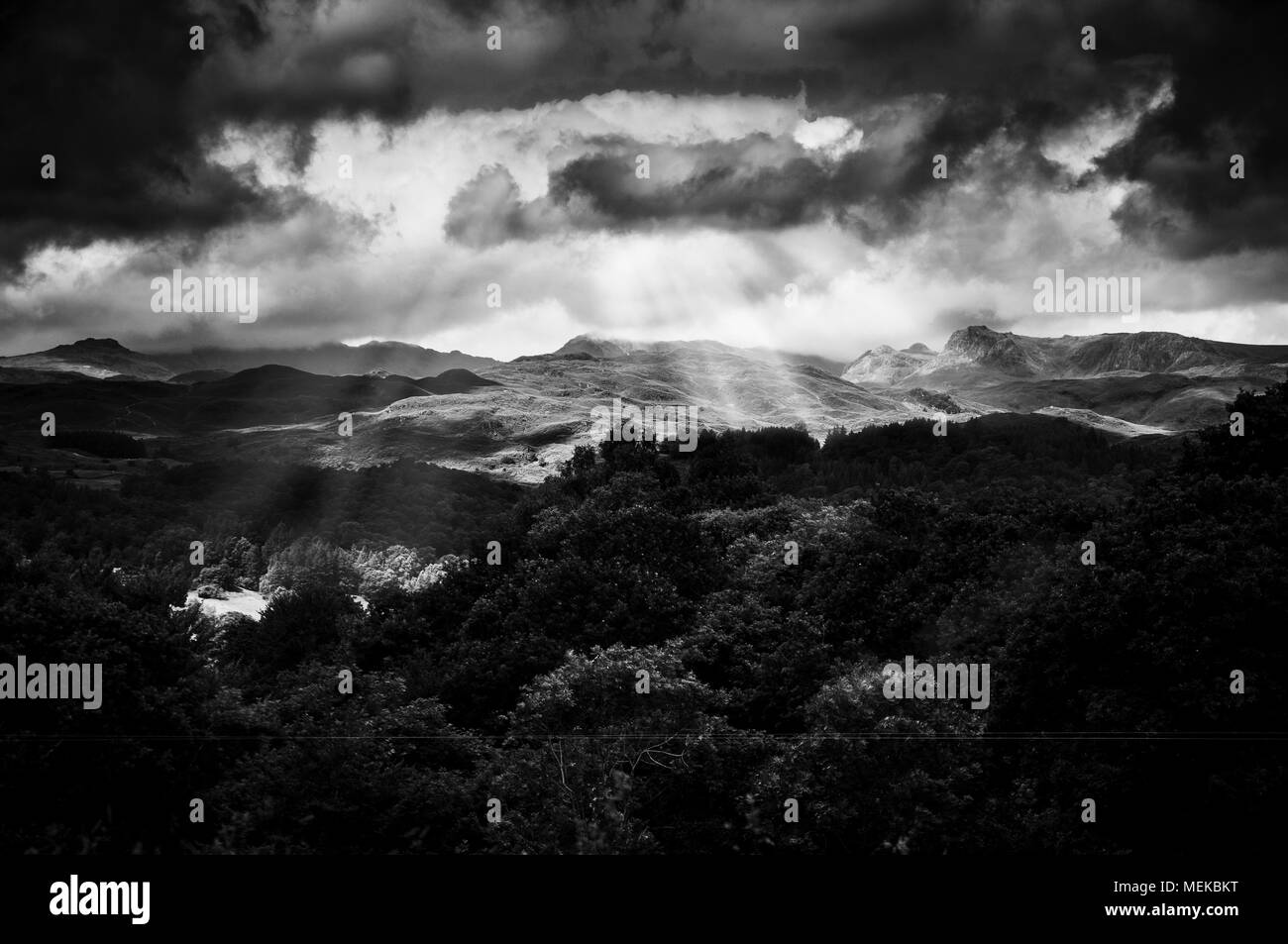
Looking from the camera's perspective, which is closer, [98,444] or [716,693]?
[716,693]

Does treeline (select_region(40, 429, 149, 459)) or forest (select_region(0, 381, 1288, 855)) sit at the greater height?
treeline (select_region(40, 429, 149, 459))

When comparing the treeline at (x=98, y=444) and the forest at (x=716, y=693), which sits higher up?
the treeline at (x=98, y=444)

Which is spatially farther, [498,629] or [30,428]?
[30,428]

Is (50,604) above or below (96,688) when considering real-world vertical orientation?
above

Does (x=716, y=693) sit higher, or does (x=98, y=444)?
(x=98, y=444)

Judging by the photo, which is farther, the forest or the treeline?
the treeline

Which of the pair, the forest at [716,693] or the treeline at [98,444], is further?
the treeline at [98,444]

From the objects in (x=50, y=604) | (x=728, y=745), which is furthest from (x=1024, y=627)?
(x=50, y=604)
